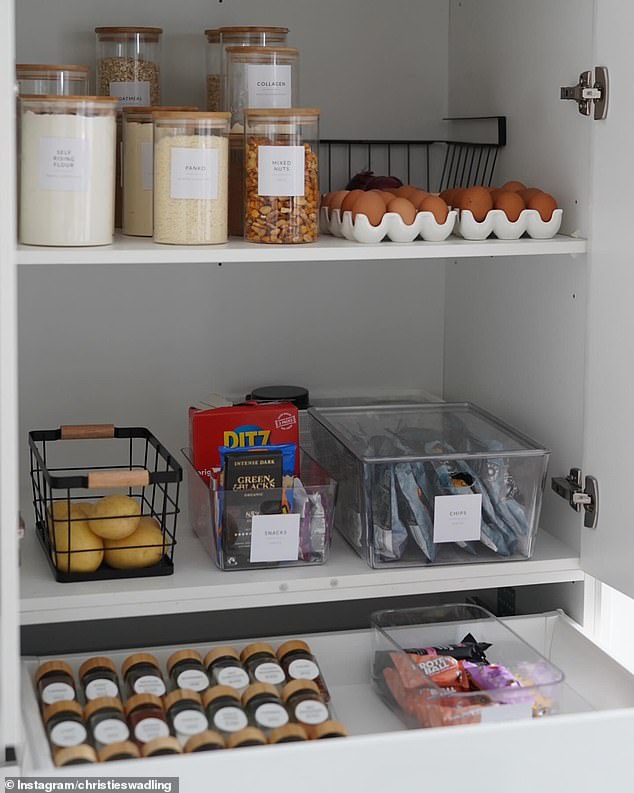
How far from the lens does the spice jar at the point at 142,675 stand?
137 cm

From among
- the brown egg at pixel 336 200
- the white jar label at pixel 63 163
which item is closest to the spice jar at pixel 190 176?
the white jar label at pixel 63 163

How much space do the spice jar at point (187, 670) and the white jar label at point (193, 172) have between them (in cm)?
57

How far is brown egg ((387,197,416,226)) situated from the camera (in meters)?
1.50

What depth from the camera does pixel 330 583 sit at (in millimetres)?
1512

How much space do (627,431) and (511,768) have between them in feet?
1.49

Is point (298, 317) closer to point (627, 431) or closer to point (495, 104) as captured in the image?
point (495, 104)

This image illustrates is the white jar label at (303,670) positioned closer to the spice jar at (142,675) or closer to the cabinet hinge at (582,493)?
the spice jar at (142,675)

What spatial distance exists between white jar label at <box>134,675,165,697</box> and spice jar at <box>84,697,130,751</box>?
4 cm

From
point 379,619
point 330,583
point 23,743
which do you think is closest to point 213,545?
point 330,583

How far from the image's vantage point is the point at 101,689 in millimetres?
1372

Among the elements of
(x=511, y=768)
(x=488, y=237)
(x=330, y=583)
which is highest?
(x=488, y=237)

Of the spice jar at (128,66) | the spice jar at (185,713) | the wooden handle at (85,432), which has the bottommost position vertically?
the spice jar at (185,713)

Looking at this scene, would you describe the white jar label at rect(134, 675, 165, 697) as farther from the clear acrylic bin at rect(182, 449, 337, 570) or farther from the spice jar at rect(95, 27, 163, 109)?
the spice jar at rect(95, 27, 163, 109)

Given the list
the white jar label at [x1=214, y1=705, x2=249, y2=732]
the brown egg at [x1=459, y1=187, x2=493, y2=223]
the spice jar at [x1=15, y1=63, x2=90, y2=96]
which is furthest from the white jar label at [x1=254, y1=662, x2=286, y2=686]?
the spice jar at [x1=15, y1=63, x2=90, y2=96]
